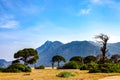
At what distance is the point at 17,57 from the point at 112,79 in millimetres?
85652

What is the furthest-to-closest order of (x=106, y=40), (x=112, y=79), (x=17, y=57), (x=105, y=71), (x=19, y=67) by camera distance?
(x=17, y=57), (x=106, y=40), (x=19, y=67), (x=105, y=71), (x=112, y=79)

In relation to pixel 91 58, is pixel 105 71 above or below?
below

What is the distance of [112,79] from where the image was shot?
28.6 m

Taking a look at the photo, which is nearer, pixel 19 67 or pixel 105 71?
pixel 105 71

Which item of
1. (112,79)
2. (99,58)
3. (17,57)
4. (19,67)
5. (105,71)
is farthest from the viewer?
(17,57)

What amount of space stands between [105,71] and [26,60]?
74623mm

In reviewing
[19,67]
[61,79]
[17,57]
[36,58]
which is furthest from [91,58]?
[61,79]

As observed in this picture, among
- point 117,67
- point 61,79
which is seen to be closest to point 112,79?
point 61,79

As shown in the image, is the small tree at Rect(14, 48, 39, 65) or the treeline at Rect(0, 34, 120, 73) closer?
the treeline at Rect(0, 34, 120, 73)

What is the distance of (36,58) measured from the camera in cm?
11644

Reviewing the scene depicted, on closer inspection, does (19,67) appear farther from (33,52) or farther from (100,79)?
(33,52)

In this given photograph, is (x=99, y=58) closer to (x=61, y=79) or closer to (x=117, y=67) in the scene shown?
(x=117, y=67)

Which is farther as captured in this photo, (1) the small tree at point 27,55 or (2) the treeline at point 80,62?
(1) the small tree at point 27,55

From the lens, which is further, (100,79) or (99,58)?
(99,58)
